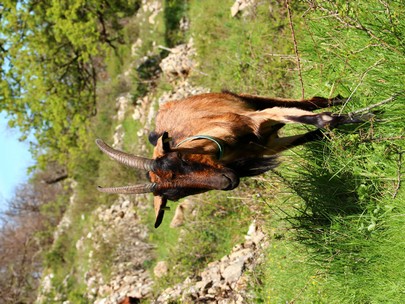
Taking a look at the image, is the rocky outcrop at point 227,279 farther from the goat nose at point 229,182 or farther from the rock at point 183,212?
the goat nose at point 229,182

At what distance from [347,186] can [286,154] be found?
3.38 ft

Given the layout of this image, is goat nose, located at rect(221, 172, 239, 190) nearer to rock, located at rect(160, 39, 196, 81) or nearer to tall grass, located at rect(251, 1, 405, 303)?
tall grass, located at rect(251, 1, 405, 303)

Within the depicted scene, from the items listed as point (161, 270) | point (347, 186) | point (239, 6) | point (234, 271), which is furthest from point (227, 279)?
point (239, 6)

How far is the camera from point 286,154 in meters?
5.74

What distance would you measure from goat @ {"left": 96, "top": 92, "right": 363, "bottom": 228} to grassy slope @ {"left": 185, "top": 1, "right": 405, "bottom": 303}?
0.33 m

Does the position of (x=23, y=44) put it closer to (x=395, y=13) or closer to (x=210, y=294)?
(x=210, y=294)

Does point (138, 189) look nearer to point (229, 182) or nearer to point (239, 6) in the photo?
point (229, 182)

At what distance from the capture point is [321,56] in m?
5.56

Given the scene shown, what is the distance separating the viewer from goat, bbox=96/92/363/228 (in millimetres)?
4355

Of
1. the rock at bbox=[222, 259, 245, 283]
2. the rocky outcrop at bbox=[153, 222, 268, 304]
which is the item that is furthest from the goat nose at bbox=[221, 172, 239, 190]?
the rock at bbox=[222, 259, 245, 283]

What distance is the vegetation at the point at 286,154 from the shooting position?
4.36 m

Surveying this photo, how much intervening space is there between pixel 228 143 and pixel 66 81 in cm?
1273

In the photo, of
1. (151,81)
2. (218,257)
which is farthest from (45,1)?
(218,257)

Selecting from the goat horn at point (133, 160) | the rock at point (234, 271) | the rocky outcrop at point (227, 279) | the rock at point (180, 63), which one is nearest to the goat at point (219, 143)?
the goat horn at point (133, 160)
